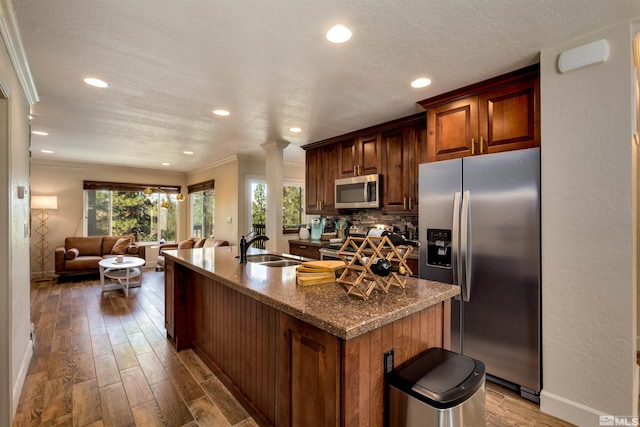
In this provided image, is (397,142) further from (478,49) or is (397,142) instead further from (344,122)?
(478,49)

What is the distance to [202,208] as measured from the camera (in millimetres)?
7414

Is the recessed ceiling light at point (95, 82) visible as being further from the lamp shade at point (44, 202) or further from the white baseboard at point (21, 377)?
the lamp shade at point (44, 202)

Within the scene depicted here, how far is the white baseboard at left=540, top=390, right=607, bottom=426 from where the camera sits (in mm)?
1791

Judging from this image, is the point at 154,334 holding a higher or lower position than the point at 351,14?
lower

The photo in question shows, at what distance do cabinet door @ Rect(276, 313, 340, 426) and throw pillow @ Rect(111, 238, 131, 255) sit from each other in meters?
6.34

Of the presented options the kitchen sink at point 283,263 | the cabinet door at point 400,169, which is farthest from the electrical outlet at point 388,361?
the cabinet door at point 400,169

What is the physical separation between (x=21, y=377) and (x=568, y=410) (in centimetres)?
380

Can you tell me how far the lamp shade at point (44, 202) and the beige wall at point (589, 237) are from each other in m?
7.81

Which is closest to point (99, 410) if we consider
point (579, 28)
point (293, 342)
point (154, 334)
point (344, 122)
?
point (154, 334)

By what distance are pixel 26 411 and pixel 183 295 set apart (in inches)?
47.9

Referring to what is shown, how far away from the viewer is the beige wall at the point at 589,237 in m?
1.70

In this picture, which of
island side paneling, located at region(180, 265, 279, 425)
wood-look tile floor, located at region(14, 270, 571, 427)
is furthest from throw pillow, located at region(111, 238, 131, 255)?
island side paneling, located at region(180, 265, 279, 425)

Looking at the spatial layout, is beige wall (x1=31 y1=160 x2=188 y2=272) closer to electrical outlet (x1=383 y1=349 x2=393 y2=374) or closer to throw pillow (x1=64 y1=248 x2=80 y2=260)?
throw pillow (x1=64 y1=248 x2=80 y2=260)

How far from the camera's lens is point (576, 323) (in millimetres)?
1854
